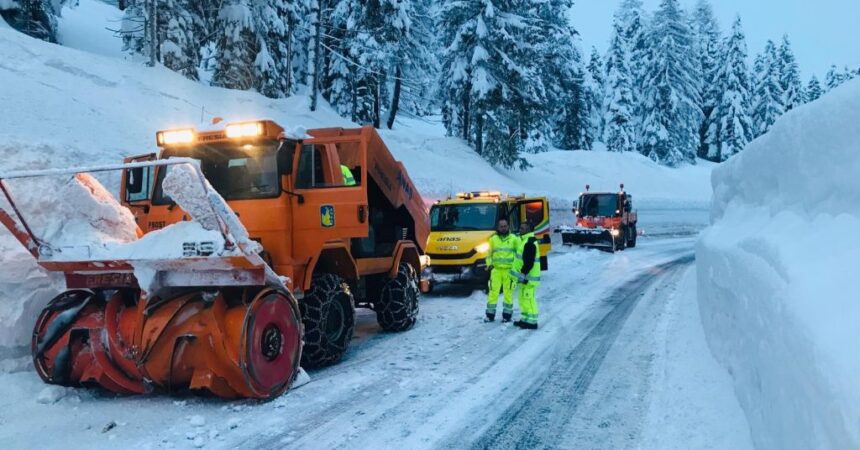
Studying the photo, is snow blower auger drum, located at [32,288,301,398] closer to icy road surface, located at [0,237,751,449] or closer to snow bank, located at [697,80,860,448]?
icy road surface, located at [0,237,751,449]

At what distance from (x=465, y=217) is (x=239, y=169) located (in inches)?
294

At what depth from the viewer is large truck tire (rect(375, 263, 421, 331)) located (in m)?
8.93

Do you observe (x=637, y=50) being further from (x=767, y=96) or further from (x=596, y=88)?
(x=767, y=96)

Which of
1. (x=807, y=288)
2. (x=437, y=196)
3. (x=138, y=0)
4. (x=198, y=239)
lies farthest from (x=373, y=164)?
(x=138, y=0)

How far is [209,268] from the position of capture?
18.0ft

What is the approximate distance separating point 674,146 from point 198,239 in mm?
57999

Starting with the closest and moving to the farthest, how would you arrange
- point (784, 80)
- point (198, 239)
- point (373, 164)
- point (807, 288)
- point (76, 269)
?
point (807, 288)
point (198, 239)
point (76, 269)
point (373, 164)
point (784, 80)

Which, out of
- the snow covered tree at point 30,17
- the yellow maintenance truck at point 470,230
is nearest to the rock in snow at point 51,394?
the yellow maintenance truck at point 470,230

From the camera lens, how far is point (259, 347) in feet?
18.3

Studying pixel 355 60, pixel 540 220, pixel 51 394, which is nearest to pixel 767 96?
pixel 355 60

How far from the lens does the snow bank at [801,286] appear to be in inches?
104

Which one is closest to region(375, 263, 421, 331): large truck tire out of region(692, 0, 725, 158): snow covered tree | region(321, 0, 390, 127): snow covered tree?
region(321, 0, 390, 127): snow covered tree

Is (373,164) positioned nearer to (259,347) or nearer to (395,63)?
(259,347)

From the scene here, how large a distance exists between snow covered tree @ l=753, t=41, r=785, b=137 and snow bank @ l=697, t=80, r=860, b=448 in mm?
65638
